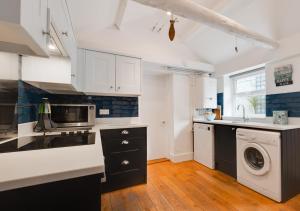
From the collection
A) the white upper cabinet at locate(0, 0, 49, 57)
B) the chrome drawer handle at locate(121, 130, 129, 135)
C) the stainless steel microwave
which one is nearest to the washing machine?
the chrome drawer handle at locate(121, 130, 129, 135)

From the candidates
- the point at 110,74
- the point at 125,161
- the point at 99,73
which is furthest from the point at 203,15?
the point at 125,161

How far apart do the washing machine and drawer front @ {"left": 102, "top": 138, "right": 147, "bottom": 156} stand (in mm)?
1512

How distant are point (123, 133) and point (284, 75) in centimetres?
275

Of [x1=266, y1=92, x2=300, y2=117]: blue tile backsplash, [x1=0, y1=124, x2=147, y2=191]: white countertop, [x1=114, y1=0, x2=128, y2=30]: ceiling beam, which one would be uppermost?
[x1=114, y1=0, x2=128, y2=30]: ceiling beam

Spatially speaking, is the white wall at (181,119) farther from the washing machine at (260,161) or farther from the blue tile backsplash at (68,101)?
the washing machine at (260,161)

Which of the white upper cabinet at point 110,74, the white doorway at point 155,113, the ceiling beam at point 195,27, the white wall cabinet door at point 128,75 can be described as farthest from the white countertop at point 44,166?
the ceiling beam at point 195,27

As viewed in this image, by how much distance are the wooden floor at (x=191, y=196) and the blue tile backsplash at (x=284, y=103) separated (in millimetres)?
1196

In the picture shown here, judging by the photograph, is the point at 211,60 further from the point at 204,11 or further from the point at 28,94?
the point at 28,94

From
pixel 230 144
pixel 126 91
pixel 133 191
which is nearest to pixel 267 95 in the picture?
pixel 230 144

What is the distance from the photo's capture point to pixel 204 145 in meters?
2.95

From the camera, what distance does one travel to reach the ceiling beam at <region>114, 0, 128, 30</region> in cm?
216

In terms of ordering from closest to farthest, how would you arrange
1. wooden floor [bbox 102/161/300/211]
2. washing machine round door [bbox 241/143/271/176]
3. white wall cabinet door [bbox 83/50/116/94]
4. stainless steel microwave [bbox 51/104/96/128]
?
wooden floor [bbox 102/161/300/211], washing machine round door [bbox 241/143/271/176], stainless steel microwave [bbox 51/104/96/128], white wall cabinet door [bbox 83/50/116/94]

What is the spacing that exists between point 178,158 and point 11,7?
3.29 meters

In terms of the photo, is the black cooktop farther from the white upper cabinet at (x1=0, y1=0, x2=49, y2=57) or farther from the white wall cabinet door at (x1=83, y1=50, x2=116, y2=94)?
the white wall cabinet door at (x1=83, y1=50, x2=116, y2=94)
